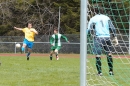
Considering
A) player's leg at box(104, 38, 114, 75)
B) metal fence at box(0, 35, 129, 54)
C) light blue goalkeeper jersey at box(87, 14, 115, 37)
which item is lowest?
metal fence at box(0, 35, 129, 54)

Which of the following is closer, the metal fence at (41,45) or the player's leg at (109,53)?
the player's leg at (109,53)

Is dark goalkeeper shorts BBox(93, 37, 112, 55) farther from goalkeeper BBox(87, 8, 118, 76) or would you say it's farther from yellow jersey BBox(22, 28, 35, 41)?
yellow jersey BBox(22, 28, 35, 41)

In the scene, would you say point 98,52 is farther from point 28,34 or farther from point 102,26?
point 28,34

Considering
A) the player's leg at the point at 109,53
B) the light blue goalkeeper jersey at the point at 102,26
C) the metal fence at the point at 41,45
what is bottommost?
the metal fence at the point at 41,45

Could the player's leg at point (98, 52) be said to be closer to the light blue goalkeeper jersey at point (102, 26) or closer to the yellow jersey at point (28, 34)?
the light blue goalkeeper jersey at point (102, 26)

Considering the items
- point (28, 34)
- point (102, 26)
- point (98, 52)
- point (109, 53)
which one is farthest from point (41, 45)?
point (98, 52)

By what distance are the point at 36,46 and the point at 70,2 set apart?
686cm

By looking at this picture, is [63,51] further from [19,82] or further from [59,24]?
[19,82]

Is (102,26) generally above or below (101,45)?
above

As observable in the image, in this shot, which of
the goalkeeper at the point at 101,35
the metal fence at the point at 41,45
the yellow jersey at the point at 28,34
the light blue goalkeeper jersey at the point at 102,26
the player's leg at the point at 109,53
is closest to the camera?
the goalkeeper at the point at 101,35

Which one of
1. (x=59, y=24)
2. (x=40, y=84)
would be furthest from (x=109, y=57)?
(x=59, y=24)

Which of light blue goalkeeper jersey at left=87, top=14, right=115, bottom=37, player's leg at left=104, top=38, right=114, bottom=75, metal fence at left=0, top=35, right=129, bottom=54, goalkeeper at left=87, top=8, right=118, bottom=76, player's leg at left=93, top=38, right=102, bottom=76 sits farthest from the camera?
metal fence at left=0, top=35, right=129, bottom=54

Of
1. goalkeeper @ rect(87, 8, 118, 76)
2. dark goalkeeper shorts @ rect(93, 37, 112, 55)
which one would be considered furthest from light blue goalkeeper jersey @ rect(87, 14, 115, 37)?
dark goalkeeper shorts @ rect(93, 37, 112, 55)

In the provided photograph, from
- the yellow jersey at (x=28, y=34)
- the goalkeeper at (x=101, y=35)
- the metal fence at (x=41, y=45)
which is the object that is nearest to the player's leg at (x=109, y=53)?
the goalkeeper at (x=101, y=35)
